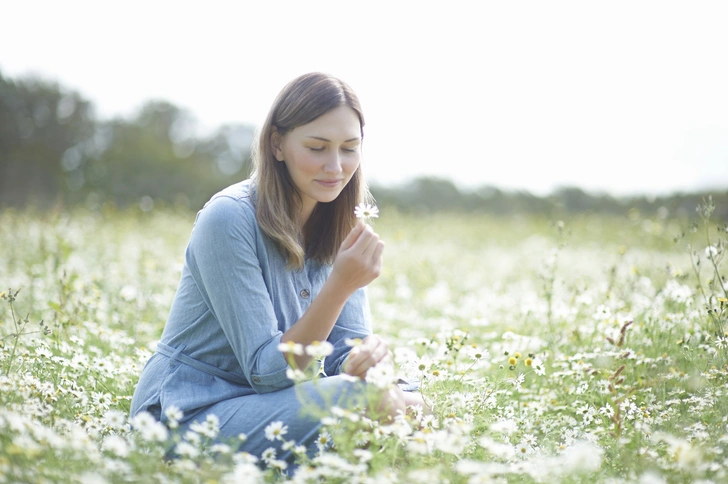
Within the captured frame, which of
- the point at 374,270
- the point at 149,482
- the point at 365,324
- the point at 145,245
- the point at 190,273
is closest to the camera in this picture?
the point at 149,482

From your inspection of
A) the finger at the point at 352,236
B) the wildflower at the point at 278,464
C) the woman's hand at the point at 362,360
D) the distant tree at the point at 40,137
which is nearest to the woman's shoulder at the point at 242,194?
the finger at the point at 352,236

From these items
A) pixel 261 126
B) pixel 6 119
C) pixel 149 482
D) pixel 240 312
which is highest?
pixel 6 119

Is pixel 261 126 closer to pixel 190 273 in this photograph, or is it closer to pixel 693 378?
pixel 190 273

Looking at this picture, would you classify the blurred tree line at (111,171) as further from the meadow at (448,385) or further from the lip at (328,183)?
the lip at (328,183)

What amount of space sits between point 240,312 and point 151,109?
18086mm

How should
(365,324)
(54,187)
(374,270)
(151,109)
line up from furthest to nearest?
(151,109) < (54,187) < (365,324) < (374,270)

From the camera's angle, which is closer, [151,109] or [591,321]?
[591,321]

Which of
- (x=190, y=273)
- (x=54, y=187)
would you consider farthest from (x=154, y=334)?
(x=54, y=187)

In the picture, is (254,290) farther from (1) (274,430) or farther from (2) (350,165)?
(2) (350,165)

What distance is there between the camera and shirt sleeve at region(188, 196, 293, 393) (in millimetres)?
2131

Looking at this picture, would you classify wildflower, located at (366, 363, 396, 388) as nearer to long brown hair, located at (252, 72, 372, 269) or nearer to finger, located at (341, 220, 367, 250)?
finger, located at (341, 220, 367, 250)

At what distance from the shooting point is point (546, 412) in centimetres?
282

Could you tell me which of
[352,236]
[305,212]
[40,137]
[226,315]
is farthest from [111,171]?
[352,236]

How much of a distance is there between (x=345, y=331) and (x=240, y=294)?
61cm
